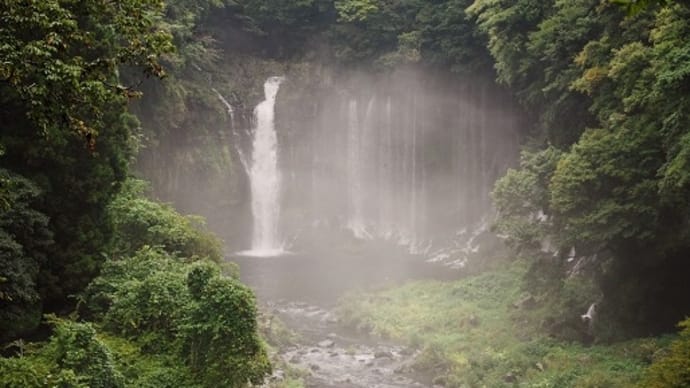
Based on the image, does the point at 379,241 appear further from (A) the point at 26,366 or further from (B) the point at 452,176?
(A) the point at 26,366

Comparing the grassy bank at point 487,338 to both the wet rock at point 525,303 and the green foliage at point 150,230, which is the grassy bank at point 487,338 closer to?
the wet rock at point 525,303

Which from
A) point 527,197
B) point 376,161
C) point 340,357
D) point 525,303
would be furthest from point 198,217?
point 376,161

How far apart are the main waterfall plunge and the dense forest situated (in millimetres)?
3530

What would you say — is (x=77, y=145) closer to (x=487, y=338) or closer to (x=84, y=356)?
(x=84, y=356)

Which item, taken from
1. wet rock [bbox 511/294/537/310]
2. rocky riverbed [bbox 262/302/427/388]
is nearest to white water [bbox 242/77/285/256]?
rocky riverbed [bbox 262/302/427/388]

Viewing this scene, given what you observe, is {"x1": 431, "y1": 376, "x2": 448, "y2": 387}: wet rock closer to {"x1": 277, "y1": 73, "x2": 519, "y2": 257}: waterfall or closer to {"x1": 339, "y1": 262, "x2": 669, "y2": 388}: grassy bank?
{"x1": 339, "y1": 262, "x2": 669, "y2": 388}: grassy bank

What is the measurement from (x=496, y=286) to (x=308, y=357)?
10.4m

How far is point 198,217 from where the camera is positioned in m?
21.5

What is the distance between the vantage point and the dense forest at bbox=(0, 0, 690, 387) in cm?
848

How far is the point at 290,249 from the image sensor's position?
42.0m

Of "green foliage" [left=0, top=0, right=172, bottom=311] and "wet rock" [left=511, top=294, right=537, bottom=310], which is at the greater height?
"green foliage" [left=0, top=0, right=172, bottom=311]

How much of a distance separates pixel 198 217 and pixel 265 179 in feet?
70.5

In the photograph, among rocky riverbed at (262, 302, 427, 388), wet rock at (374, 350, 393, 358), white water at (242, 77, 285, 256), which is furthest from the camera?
white water at (242, 77, 285, 256)

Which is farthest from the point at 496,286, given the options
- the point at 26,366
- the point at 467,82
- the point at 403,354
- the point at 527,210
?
the point at 26,366
